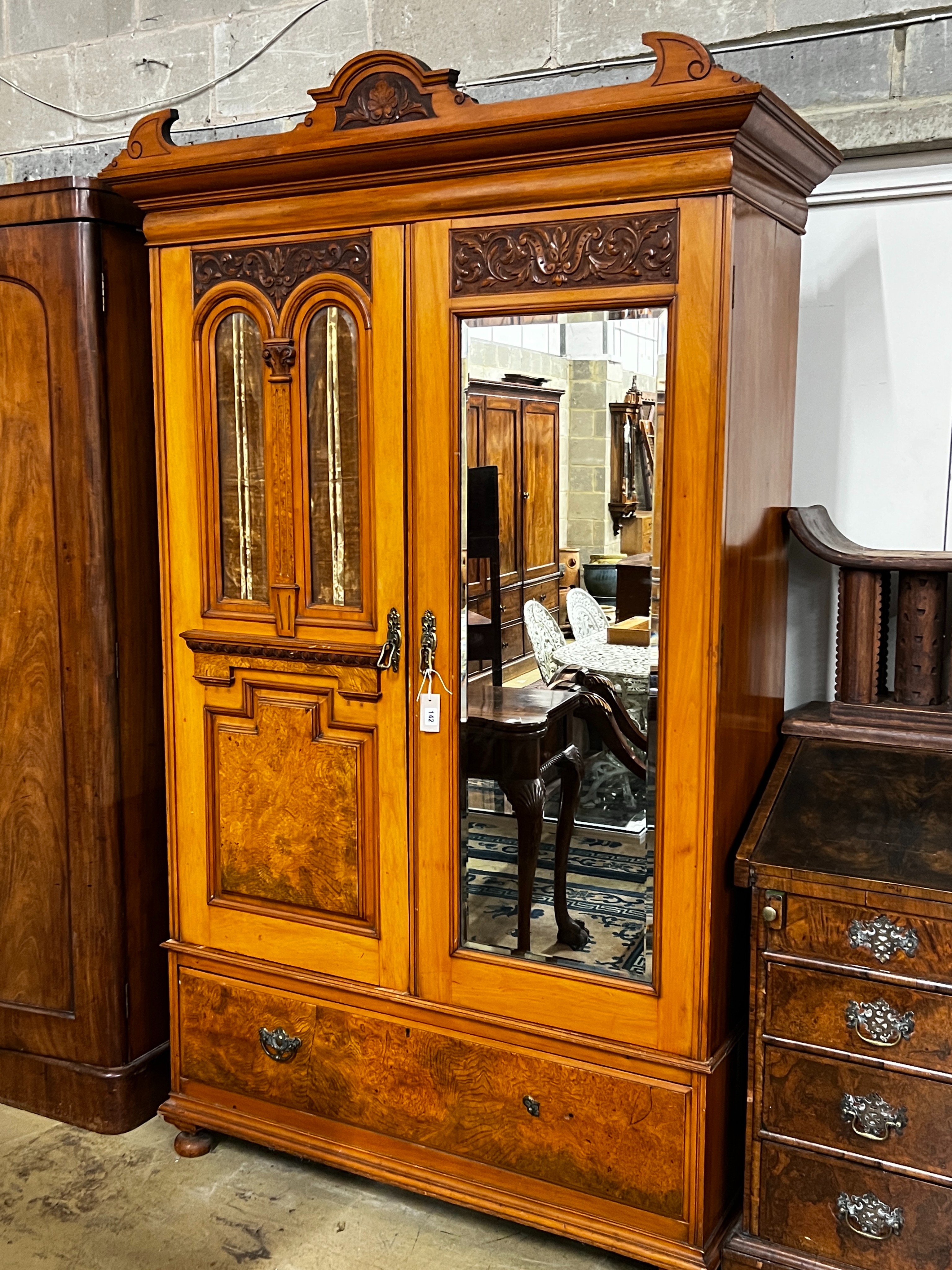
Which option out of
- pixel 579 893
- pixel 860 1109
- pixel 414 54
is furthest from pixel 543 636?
pixel 414 54

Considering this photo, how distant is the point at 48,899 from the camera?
284 centimetres

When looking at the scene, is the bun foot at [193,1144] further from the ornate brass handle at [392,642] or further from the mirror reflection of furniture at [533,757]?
the ornate brass handle at [392,642]

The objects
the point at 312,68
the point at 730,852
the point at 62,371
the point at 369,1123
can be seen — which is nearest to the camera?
the point at 730,852

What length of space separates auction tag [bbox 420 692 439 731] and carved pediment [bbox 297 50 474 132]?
105 centimetres

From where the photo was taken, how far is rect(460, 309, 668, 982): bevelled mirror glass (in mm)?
2096

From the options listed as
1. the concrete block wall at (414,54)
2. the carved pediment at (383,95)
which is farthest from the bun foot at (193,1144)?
the concrete block wall at (414,54)

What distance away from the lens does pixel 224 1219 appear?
2471 millimetres

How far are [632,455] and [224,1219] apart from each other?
1782mm

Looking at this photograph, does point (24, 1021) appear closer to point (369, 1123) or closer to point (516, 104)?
point (369, 1123)

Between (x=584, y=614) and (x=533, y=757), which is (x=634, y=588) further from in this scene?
(x=533, y=757)

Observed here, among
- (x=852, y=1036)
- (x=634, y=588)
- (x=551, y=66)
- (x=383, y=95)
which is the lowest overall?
(x=852, y=1036)

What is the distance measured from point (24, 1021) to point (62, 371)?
157 cm

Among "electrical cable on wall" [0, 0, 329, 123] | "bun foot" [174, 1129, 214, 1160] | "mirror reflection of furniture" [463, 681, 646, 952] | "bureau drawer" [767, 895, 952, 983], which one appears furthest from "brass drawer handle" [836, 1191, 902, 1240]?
"electrical cable on wall" [0, 0, 329, 123]

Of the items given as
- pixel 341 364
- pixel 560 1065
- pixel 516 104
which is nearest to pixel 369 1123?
pixel 560 1065
